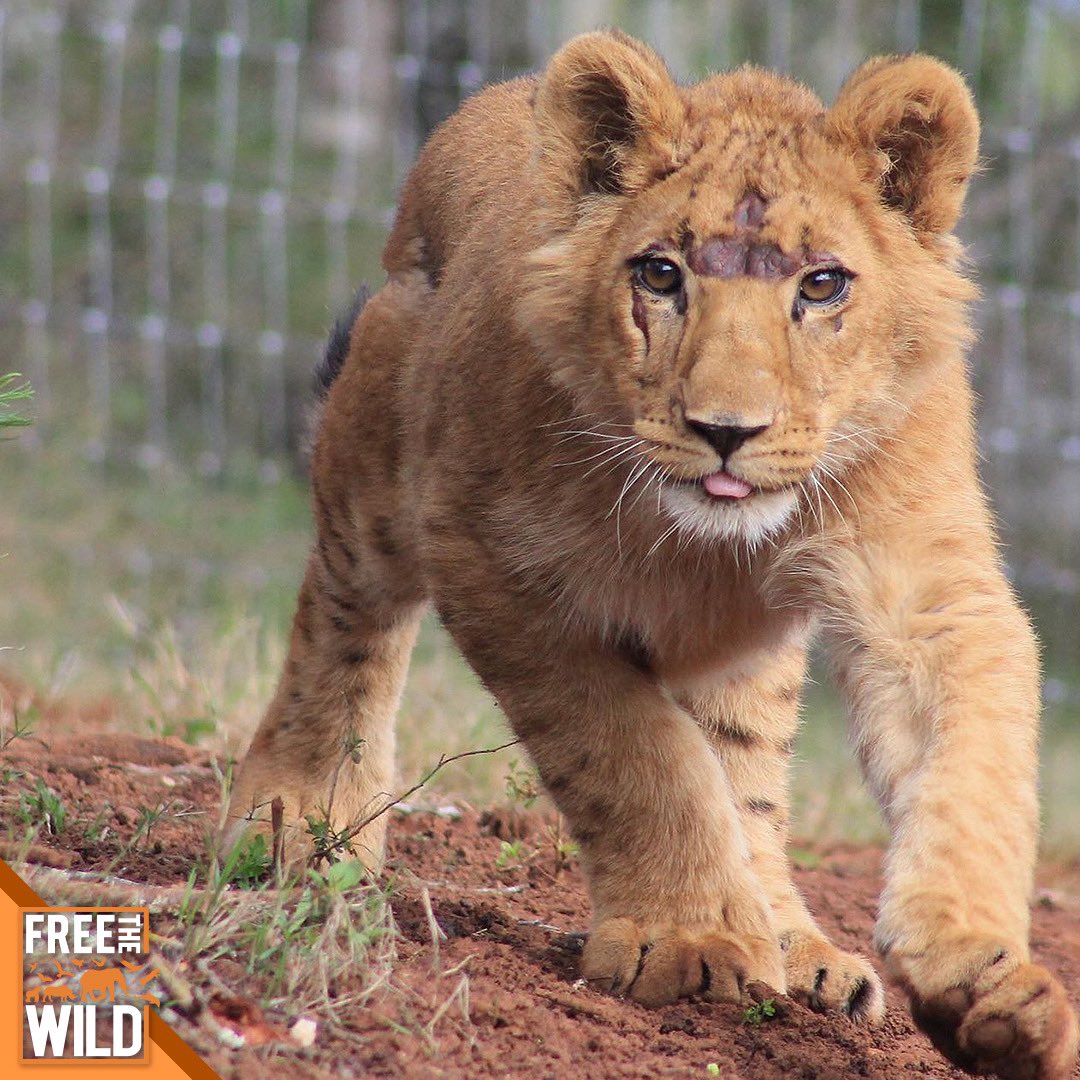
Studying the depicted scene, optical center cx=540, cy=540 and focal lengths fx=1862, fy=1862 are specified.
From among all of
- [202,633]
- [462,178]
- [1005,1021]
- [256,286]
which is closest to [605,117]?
[462,178]

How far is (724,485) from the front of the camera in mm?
3393

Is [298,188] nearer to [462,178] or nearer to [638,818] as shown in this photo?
[462,178]

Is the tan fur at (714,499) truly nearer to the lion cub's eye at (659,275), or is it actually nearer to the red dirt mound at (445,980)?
the lion cub's eye at (659,275)

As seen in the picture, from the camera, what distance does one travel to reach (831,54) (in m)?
11.3

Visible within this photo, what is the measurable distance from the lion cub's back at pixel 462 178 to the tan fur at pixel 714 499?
0.74 ft

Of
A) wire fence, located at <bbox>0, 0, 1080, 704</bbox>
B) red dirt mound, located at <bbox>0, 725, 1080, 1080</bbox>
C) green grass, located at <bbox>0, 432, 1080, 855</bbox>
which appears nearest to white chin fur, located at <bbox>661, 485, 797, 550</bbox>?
red dirt mound, located at <bbox>0, 725, 1080, 1080</bbox>

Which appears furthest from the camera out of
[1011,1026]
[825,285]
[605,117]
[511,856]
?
[511,856]

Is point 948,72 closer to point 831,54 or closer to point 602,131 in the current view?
point 602,131

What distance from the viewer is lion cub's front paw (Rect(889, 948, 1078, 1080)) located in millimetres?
2799

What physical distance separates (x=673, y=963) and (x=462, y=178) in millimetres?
2078

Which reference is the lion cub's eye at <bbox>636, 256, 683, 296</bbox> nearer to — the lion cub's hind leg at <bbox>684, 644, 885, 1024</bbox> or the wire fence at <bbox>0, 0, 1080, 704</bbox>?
the lion cub's hind leg at <bbox>684, 644, 885, 1024</bbox>

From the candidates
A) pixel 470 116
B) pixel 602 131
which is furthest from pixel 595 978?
pixel 470 116

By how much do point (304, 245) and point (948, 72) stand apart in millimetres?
9238

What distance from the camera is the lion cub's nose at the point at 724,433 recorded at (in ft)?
10.9
